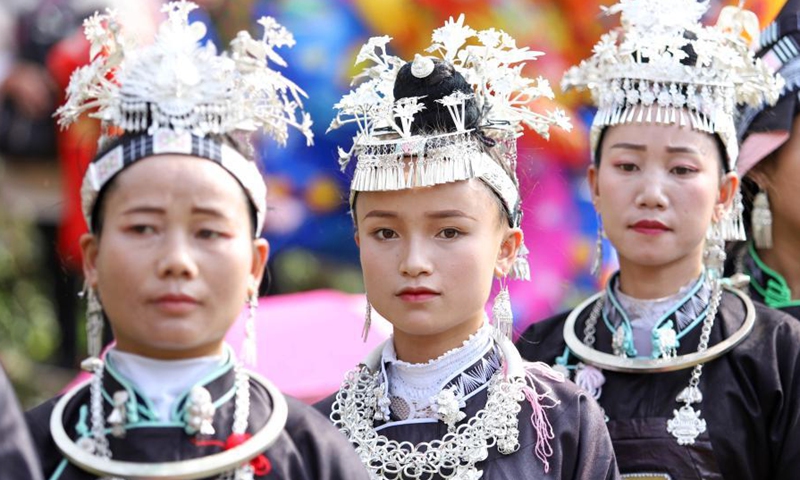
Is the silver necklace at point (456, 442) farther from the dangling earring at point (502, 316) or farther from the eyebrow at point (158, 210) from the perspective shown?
the eyebrow at point (158, 210)

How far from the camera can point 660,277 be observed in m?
4.24

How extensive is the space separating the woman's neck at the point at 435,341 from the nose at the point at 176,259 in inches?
36.2

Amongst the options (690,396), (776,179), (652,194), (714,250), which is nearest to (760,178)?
(776,179)

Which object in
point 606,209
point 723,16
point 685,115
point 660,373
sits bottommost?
point 660,373

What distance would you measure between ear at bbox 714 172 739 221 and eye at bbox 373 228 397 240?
1220 mm

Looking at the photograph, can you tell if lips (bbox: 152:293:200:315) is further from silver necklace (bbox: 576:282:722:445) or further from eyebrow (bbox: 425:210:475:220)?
silver necklace (bbox: 576:282:722:445)

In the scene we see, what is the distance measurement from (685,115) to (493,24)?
2.09 metres

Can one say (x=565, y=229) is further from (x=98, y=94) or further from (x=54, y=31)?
(x=98, y=94)

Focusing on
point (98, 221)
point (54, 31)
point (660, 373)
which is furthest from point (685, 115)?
point (54, 31)

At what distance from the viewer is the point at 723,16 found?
459 centimetres

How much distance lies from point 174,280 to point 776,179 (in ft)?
8.42

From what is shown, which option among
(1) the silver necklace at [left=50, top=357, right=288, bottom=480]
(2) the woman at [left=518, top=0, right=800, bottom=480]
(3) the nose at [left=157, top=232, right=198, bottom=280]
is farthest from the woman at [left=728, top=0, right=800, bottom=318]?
(3) the nose at [left=157, top=232, right=198, bottom=280]

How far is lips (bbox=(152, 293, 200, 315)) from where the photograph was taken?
2926mm

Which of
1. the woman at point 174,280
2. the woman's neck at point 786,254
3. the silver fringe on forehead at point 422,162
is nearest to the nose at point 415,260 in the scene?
the silver fringe on forehead at point 422,162
